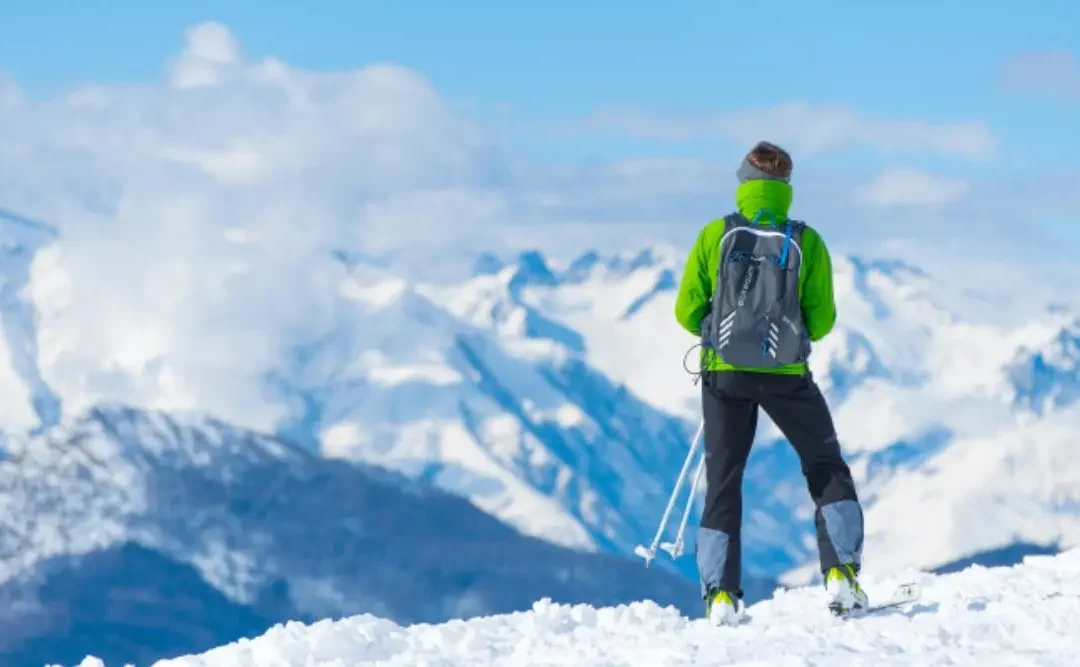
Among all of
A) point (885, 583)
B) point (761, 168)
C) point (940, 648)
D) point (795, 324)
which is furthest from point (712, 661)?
point (885, 583)

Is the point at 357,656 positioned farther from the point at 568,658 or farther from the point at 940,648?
the point at 940,648

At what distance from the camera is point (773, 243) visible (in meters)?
12.5

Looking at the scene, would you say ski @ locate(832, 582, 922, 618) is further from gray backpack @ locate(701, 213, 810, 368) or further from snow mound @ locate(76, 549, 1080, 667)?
gray backpack @ locate(701, 213, 810, 368)

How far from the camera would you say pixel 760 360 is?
1253 cm

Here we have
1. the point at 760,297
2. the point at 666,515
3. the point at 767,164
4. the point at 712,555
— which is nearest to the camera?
the point at 760,297

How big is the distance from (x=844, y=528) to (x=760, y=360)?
1.72 metres

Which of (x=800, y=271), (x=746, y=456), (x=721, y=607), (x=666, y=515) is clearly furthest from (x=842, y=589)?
(x=800, y=271)

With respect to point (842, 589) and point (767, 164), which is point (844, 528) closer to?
point (842, 589)

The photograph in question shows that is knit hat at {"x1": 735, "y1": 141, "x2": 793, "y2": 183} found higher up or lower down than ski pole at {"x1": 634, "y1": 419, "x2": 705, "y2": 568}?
higher up

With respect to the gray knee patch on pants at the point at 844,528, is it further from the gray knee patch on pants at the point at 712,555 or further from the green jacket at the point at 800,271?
the green jacket at the point at 800,271

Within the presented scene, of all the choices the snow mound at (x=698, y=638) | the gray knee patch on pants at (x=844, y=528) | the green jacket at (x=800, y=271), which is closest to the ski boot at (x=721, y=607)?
the snow mound at (x=698, y=638)

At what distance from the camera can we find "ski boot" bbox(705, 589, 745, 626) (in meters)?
13.2

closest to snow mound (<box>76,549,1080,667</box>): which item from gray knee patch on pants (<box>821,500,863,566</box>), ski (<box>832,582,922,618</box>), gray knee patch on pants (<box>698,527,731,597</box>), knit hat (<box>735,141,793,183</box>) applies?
ski (<box>832,582,922,618</box>)

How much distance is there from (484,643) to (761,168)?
4572 millimetres
